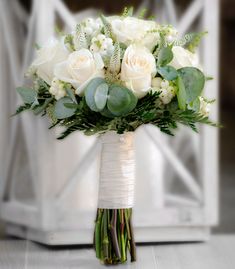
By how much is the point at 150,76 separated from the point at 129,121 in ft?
0.39

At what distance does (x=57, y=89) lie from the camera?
1497mm

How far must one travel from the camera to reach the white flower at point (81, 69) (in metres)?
1.48

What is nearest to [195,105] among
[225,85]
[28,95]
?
→ [28,95]

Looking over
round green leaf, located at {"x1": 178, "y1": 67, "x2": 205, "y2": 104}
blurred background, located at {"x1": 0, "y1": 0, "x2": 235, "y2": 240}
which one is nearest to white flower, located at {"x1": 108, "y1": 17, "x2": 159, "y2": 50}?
round green leaf, located at {"x1": 178, "y1": 67, "x2": 205, "y2": 104}

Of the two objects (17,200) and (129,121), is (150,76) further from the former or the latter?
Answer: (17,200)

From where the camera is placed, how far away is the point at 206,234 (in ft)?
6.62

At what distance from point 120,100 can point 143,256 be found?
1.87 ft

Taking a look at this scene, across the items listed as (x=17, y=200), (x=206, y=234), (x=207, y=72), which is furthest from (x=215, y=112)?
(x=17, y=200)

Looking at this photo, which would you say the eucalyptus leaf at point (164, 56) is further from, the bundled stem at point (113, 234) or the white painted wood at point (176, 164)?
the white painted wood at point (176, 164)

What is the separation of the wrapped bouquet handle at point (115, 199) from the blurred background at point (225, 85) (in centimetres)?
59

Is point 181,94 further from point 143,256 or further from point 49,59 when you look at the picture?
point 143,256

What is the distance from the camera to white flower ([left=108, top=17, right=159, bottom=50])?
1521mm

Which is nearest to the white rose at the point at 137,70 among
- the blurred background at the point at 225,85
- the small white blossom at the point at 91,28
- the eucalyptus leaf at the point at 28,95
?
the small white blossom at the point at 91,28

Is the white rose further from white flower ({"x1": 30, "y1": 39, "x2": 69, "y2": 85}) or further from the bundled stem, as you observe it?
the bundled stem
